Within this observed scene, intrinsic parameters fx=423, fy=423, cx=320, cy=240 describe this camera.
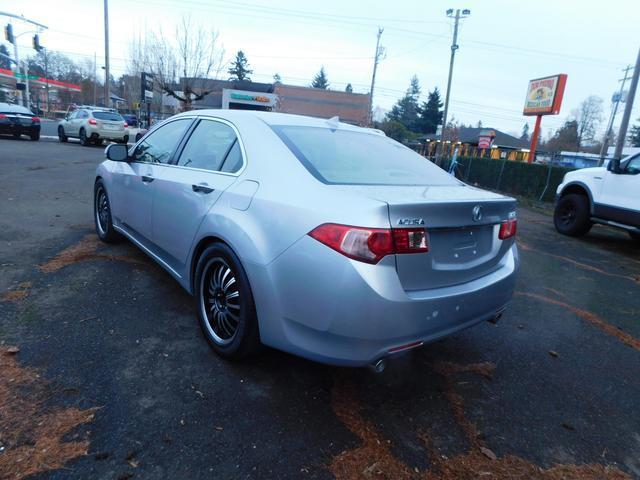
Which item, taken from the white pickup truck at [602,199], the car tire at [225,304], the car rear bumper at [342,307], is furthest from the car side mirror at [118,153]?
the white pickup truck at [602,199]

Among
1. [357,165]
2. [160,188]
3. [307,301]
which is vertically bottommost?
[307,301]

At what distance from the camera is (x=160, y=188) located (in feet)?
11.4

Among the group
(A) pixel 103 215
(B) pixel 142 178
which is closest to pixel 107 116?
(A) pixel 103 215

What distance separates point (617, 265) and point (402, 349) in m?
5.92

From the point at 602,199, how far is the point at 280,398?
7706 mm

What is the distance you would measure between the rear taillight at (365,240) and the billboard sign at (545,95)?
2583 cm

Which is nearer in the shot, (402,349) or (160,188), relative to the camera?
(402,349)

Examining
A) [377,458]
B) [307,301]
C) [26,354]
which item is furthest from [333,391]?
[26,354]

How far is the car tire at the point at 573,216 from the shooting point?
26.8ft

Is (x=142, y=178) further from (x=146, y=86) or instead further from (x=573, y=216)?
(x=146, y=86)

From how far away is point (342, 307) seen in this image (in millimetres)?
2006

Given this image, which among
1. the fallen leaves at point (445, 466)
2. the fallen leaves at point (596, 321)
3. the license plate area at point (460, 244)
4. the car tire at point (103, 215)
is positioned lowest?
the fallen leaves at point (445, 466)

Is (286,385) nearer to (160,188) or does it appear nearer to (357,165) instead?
(357,165)

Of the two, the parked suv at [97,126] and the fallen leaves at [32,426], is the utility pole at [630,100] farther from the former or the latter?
the parked suv at [97,126]
